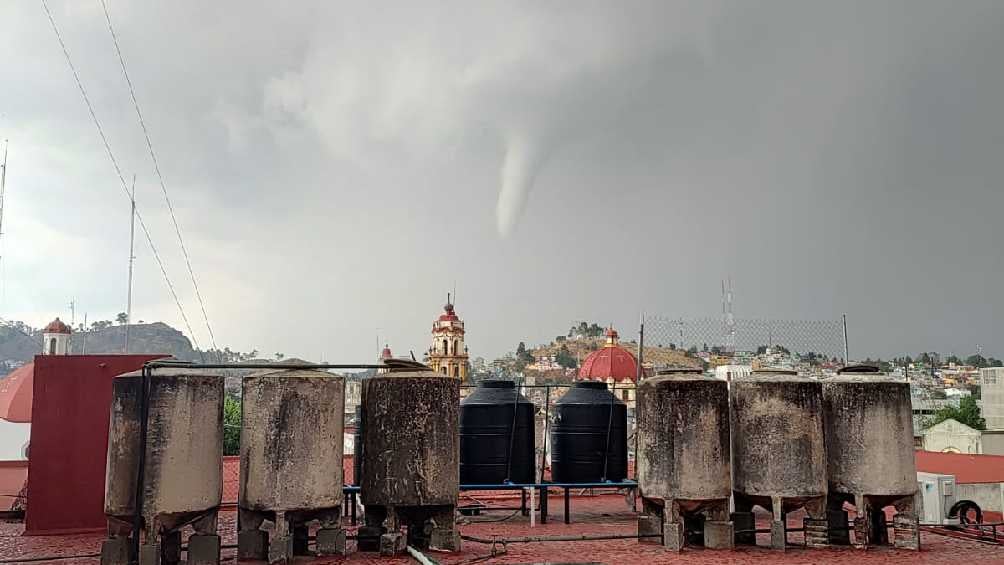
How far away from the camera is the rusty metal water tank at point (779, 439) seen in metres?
10.6

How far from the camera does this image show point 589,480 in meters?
13.4

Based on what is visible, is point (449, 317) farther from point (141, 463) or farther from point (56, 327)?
point (141, 463)

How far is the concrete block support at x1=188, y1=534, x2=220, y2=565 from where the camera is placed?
29.6 ft

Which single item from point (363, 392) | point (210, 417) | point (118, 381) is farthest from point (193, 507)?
point (363, 392)

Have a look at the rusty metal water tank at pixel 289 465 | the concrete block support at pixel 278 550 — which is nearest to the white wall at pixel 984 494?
the rusty metal water tank at pixel 289 465

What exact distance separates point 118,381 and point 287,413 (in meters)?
2.03

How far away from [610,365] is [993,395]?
24.3 m

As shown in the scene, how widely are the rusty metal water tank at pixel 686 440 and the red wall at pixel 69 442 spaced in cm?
745

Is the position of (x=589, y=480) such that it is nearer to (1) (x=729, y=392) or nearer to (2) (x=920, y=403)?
(1) (x=729, y=392)

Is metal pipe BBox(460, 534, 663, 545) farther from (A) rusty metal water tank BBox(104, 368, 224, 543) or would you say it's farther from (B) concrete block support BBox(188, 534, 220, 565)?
(A) rusty metal water tank BBox(104, 368, 224, 543)

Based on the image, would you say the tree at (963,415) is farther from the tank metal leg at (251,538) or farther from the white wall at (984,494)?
the tank metal leg at (251,538)

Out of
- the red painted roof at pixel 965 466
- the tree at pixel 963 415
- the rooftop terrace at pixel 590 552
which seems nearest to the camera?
the rooftop terrace at pixel 590 552

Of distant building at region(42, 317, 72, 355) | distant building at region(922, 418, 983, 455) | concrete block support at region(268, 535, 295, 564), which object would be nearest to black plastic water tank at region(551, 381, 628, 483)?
concrete block support at region(268, 535, 295, 564)

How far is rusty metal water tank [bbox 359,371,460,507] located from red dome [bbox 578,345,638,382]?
31.5 metres
